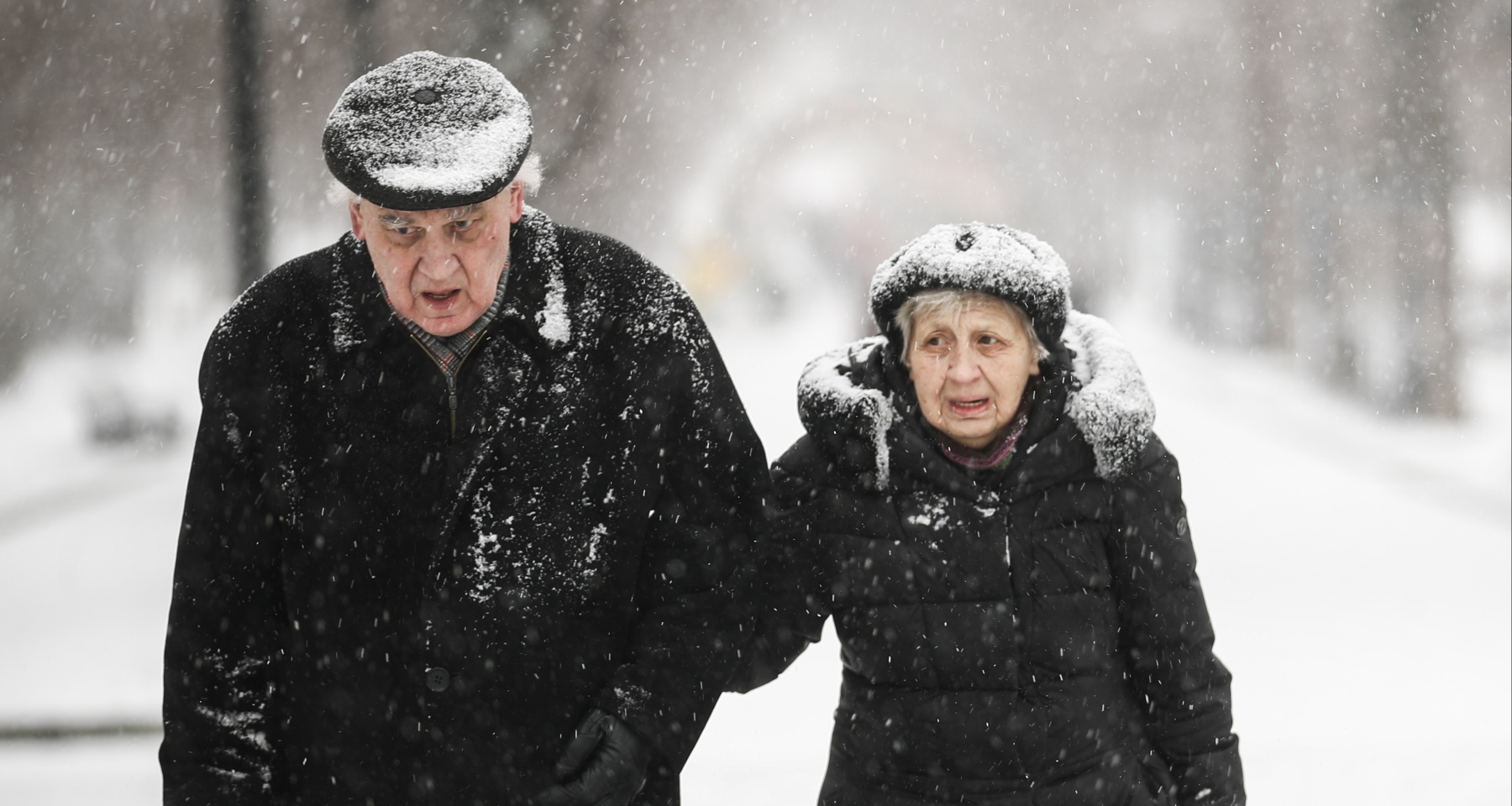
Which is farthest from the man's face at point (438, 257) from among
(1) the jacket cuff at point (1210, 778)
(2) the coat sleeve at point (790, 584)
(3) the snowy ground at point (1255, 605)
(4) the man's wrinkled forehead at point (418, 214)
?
(3) the snowy ground at point (1255, 605)

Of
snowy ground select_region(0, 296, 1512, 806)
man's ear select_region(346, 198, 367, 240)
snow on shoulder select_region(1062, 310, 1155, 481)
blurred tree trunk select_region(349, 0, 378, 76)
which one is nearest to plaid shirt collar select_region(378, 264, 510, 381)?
man's ear select_region(346, 198, 367, 240)

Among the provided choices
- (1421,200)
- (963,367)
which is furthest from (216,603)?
(1421,200)

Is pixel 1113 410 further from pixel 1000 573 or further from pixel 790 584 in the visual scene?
pixel 790 584

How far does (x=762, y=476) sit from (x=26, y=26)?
9817mm

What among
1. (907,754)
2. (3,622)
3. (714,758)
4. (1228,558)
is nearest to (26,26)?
(3,622)

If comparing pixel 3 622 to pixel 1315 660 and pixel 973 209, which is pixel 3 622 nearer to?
pixel 1315 660

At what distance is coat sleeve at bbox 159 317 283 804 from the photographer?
2.25m

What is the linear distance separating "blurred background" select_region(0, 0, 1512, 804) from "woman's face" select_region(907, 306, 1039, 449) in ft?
8.20

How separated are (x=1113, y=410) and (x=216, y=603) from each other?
5.13ft

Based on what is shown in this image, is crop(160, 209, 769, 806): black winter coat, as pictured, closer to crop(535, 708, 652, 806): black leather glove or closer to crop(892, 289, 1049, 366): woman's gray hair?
crop(535, 708, 652, 806): black leather glove

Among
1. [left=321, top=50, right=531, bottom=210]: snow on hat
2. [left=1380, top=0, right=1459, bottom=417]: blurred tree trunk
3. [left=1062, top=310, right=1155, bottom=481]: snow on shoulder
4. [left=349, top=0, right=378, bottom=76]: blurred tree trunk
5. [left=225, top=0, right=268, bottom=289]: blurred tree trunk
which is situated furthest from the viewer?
[left=1380, top=0, right=1459, bottom=417]: blurred tree trunk

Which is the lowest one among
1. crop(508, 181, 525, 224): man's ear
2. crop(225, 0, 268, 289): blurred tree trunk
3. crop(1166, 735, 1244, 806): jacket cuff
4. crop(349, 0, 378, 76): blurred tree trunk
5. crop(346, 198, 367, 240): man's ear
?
crop(1166, 735, 1244, 806): jacket cuff

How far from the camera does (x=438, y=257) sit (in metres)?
2.16

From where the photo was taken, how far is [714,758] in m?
5.00
